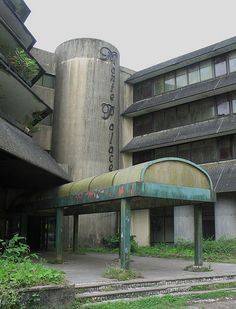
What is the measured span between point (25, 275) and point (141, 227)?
21.1 m

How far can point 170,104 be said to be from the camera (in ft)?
91.4

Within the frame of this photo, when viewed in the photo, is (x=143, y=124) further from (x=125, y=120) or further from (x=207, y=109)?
(x=207, y=109)

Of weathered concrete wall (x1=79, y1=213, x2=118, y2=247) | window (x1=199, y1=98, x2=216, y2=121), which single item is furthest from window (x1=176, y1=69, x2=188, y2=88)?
weathered concrete wall (x1=79, y1=213, x2=118, y2=247)

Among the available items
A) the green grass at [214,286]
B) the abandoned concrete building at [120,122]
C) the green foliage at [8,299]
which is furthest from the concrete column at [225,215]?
the green foliage at [8,299]

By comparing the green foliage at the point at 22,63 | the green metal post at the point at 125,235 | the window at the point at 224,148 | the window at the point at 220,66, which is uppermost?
the window at the point at 220,66

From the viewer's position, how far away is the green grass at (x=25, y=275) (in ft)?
24.7

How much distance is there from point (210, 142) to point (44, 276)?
62.8 feet

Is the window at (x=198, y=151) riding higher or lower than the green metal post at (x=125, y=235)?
higher

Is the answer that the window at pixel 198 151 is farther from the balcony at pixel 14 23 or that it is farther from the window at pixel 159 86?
the balcony at pixel 14 23

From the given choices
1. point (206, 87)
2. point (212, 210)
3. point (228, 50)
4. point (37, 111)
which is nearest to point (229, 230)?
point (212, 210)

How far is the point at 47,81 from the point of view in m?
29.3

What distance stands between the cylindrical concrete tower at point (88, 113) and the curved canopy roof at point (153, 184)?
12.3 metres

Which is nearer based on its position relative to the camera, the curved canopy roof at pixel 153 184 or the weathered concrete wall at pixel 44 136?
the curved canopy roof at pixel 153 184

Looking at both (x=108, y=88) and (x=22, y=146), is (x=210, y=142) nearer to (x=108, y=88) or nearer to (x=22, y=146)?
(x=108, y=88)
